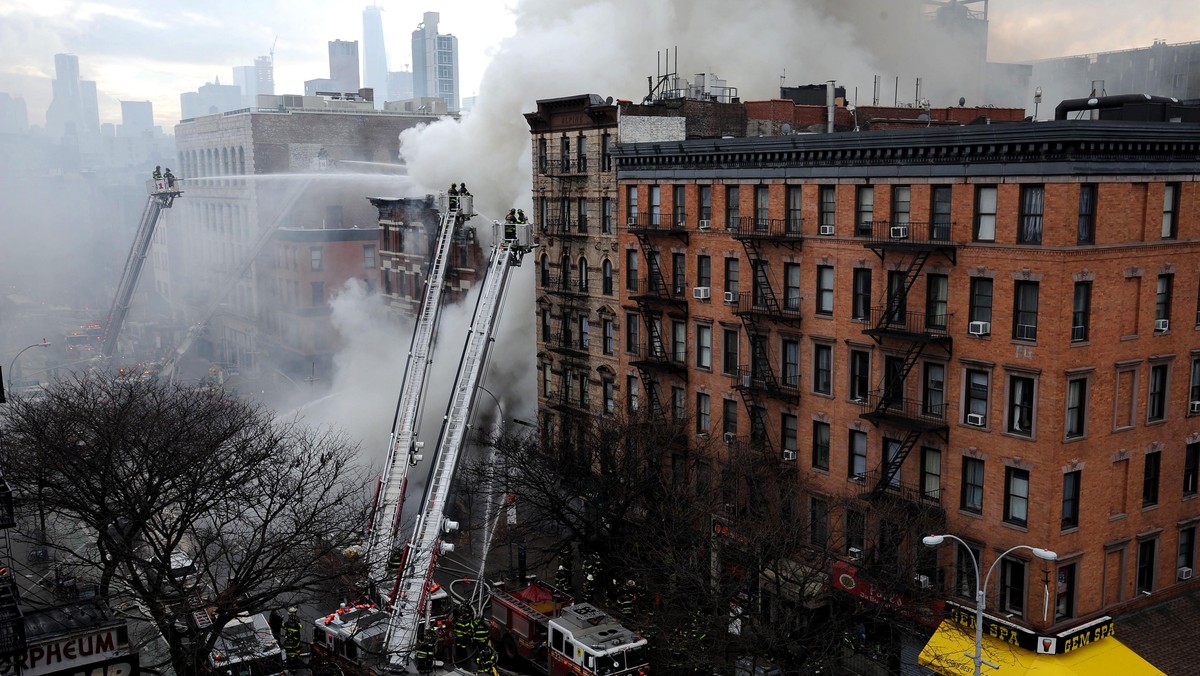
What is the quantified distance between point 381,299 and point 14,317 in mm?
43315

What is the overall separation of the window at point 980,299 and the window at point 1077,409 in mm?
2581

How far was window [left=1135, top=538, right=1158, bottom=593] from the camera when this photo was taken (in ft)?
92.3

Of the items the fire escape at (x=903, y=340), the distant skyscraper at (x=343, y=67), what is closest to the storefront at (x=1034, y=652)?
the fire escape at (x=903, y=340)

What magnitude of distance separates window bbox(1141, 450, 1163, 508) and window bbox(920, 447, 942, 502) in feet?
17.1

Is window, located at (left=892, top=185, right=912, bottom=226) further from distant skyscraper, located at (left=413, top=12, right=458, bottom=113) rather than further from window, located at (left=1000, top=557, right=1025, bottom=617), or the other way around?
distant skyscraper, located at (left=413, top=12, right=458, bottom=113)

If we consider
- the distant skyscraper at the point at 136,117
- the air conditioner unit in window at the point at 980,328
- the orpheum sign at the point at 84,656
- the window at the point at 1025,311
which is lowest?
the orpheum sign at the point at 84,656

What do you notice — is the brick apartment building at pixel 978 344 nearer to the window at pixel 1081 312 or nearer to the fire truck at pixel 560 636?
the window at pixel 1081 312

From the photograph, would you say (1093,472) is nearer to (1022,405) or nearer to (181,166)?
(1022,405)

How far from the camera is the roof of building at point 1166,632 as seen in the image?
2664cm

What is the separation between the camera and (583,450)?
39.0m

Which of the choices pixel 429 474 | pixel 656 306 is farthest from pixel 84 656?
pixel 656 306

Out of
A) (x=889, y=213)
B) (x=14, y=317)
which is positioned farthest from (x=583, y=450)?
(x=14, y=317)

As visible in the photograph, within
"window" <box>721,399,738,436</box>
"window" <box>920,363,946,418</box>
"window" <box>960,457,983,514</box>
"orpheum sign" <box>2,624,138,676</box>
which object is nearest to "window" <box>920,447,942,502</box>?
"window" <box>960,457,983,514</box>

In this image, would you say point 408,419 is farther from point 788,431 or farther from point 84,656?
point 788,431
